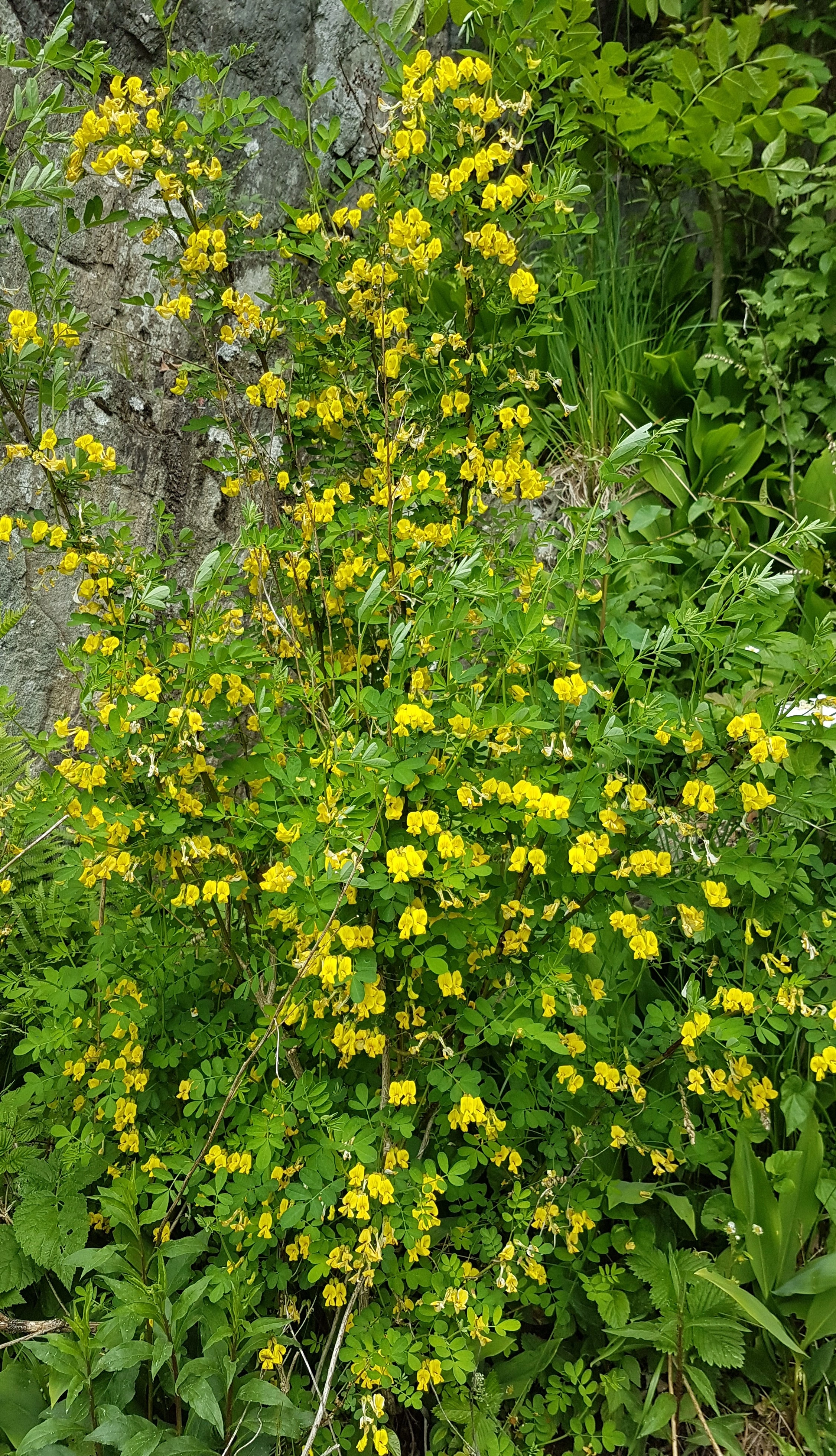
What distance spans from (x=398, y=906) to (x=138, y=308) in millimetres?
2092

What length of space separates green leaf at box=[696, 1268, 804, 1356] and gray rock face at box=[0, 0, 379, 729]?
2.04 metres

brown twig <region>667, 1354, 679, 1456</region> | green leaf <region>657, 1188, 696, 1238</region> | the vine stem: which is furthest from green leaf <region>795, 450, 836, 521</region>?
the vine stem

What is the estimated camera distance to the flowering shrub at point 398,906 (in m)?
1.42

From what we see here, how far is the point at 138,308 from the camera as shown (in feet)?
8.90

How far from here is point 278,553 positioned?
1729 millimetres

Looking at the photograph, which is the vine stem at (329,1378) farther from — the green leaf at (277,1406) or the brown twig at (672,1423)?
the brown twig at (672,1423)

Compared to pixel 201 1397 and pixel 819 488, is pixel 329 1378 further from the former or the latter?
pixel 819 488

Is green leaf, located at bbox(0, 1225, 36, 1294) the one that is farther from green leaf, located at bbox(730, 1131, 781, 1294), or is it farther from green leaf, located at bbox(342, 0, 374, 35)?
green leaf, located at bbox(342, 0, 374, 35)

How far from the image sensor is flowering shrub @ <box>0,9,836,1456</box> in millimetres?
1421

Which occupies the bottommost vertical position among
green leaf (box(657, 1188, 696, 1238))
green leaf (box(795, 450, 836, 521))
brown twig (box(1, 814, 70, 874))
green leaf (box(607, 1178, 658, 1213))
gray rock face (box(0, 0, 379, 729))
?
green leaf (box(657, 1188, 696, 1238))

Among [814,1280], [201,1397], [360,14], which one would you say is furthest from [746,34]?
[201,1397]

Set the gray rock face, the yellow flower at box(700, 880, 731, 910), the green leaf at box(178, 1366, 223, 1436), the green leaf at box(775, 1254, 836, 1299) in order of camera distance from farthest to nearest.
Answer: the gray rock face < the green leaf at box(775, 1254, 836, 1299) < the yellow flower at box(700, 880, 731, 910) < the green leaf at box(178, 1366, 223, 1436)

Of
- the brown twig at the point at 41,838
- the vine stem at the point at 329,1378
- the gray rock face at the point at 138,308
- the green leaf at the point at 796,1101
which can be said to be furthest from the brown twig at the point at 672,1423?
the gray rock face at the point at 138,308

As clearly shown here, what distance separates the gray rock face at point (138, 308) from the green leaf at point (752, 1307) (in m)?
2.04
